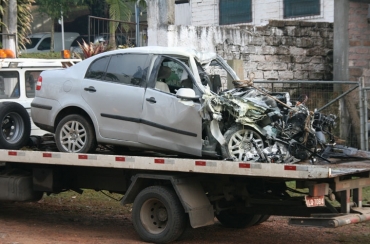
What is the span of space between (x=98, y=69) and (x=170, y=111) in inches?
55.1

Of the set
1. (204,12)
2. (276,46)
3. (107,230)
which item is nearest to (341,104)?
(276,46)

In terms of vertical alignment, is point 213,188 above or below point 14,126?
below

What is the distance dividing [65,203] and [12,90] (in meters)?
2.23

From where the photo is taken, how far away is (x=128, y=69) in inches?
367

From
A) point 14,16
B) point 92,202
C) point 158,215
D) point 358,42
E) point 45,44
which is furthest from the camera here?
point 45,44

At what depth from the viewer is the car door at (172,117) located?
8.59m

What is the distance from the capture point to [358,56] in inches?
581

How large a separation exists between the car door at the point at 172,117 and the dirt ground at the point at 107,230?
126 centimetres

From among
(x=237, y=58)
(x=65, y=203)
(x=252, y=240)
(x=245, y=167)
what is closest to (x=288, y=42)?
(x=237, y=58)

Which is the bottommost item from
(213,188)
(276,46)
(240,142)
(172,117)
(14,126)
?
(213,188)

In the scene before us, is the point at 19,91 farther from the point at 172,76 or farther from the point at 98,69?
the point at 172,76

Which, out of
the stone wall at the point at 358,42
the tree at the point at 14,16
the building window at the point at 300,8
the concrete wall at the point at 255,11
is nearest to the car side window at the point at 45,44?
the tree at the point at 14,16

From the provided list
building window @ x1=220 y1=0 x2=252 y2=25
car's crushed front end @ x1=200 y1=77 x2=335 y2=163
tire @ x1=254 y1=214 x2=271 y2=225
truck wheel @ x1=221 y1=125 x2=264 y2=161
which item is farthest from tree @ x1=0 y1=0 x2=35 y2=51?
truck wheel @ x1=221 y1=125 x2=264 y2=161

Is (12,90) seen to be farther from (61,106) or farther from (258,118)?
(258,118)
